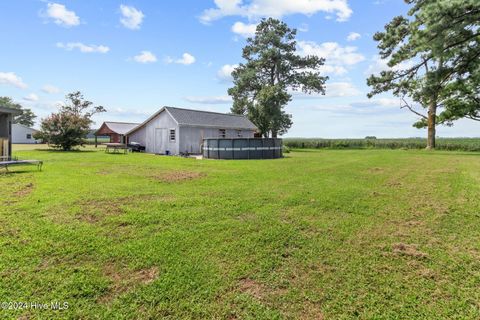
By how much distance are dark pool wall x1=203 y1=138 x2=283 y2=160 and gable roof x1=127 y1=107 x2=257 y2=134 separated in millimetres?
4669

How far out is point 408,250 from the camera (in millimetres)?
4105

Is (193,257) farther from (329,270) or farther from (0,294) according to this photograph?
(0,294)

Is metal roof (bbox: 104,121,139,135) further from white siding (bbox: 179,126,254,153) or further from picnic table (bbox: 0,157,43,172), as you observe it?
picnic table (bbox: 0,157,43,172)

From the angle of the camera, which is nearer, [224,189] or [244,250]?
[244,250]

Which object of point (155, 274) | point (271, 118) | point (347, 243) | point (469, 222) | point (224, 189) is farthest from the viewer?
point (271, 118)

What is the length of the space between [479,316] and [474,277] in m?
0.82

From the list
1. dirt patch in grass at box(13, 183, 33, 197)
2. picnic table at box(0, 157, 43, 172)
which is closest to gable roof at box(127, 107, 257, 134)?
picnic table at box(0, 157, 43, 172)

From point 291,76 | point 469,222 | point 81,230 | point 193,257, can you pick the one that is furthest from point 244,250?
point 291,76

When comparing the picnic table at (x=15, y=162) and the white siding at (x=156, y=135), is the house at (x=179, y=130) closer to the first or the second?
the white siding at (x=156, y=135)

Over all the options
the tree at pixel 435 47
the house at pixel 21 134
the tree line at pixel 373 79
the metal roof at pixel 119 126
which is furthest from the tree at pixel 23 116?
the tree at pixel 435 47

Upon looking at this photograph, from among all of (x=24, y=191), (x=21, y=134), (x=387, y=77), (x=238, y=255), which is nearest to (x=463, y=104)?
(x=387, y=77)

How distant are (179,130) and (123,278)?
2038 centimetres

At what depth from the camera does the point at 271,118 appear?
33.2 metres

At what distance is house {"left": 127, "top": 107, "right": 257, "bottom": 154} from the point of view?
23.4m
